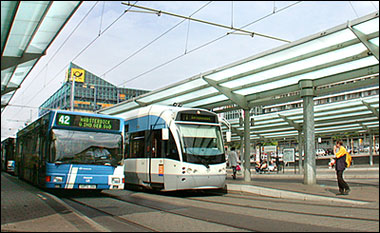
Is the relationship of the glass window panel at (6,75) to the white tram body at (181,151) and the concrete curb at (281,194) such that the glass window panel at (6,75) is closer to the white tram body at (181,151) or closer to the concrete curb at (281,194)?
the white tram body at (181,151)

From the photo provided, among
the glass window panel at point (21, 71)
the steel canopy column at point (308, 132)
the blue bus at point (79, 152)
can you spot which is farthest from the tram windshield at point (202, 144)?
the glass window panel at point (21, 71)

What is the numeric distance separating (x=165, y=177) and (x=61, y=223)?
5848 mm

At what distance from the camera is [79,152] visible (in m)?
12.0

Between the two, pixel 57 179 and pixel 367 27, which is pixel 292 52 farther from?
pixel 57 179

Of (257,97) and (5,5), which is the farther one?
(257,97)

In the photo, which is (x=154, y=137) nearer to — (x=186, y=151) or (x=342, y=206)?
(x=186, y=151)

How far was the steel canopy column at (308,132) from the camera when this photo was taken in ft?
44.5

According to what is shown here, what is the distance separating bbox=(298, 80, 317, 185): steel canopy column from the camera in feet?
44.5

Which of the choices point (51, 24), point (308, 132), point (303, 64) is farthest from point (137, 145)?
point (303, 64)

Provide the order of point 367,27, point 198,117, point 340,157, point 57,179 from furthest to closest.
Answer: point 198,117, point 57,179, point 340,157, point 367,27

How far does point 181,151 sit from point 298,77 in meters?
5.42

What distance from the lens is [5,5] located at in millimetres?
9695

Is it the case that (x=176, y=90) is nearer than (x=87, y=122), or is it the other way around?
(x=87, y=122)

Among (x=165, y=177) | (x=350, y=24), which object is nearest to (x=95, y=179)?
(x=165, y=177)
